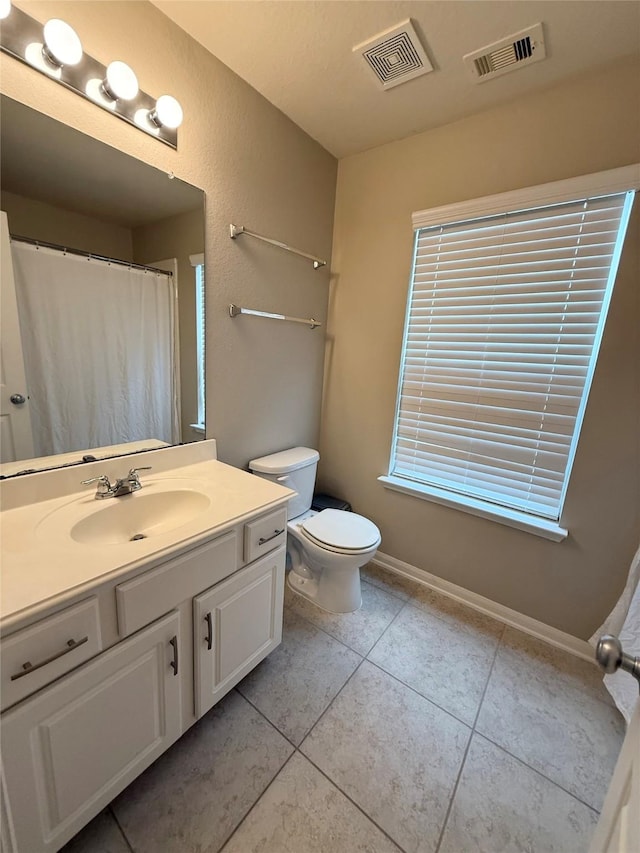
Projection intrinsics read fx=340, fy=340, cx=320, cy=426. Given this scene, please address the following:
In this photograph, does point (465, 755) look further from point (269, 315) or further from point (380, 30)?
point (380, 30)

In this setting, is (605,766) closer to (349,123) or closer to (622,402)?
(622,402)

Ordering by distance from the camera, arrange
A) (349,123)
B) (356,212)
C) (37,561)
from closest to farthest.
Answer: (37,561) → (349,123) → (356,212)

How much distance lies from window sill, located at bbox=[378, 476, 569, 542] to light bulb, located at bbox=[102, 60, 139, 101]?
1967mm

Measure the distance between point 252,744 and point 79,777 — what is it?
0.54 m

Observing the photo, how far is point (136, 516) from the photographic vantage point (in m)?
1.17

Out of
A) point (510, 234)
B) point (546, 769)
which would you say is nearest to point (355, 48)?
point (510, 234)

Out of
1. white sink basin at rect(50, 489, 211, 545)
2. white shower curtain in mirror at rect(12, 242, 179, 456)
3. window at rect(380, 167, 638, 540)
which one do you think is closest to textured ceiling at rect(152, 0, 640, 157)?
window at rect(380, 167, 638, 540)

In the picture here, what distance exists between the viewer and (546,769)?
113 cm

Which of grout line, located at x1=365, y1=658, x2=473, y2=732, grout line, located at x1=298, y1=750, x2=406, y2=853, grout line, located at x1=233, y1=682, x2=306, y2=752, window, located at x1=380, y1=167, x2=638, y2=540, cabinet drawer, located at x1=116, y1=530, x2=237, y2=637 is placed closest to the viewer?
cabinet drawer, located at x1=116, y1=530, x2=237, y2=637

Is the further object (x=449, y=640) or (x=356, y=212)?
(x=356, y=212)

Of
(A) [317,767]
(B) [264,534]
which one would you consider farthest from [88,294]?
(A) [317,767]

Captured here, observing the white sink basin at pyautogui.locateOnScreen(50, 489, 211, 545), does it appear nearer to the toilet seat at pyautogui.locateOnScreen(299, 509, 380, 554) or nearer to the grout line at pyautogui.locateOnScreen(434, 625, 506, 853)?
the toilet seat at pyautogui.locateOnScreen(299, 509, 380, 554)

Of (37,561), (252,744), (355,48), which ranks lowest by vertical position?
(252,744)

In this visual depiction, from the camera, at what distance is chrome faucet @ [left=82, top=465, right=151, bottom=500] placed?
1.14 meters
